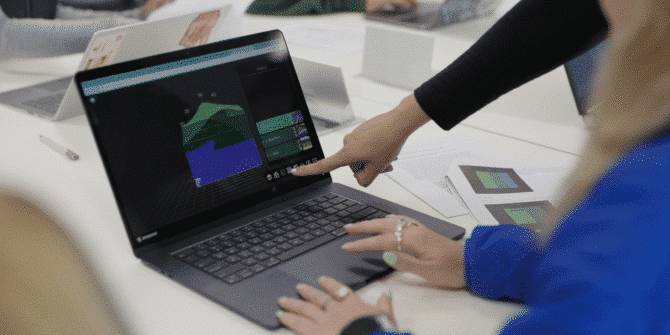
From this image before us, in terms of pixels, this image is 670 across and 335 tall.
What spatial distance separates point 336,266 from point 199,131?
0.98 ft

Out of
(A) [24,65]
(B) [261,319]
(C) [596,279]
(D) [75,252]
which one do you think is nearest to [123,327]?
(D) [75,252]

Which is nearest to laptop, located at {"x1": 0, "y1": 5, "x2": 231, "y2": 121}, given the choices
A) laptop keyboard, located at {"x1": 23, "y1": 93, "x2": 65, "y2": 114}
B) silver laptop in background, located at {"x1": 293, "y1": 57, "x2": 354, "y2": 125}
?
laptop keyboard, located at {"x1": 23, "y1": 93, "x2": 65, "y2": 114}

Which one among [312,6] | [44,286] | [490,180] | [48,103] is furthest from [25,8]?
[44,286]

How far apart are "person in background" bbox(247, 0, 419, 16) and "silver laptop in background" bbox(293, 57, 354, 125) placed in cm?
109

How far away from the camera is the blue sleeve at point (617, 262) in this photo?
347mm

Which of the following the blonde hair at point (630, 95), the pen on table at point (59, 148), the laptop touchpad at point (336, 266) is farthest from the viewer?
the pen on table at point (59, 148)

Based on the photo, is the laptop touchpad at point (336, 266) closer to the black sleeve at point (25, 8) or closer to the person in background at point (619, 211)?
the person in background at point (619, 211)

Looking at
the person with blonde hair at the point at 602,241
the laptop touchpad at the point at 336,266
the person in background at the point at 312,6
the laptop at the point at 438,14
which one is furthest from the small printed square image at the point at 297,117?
the person in background at the point at 312,6

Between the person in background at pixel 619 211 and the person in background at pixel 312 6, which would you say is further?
the person in background at pixel 312 6

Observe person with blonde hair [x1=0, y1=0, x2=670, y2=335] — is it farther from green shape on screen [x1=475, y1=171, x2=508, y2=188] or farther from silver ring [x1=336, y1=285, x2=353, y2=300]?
green shape on screen [x1=475, y1=171, x2=508, y2=188]

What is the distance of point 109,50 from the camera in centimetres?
115

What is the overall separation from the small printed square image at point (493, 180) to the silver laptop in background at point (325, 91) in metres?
0.35

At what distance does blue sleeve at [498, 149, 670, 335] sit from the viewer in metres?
0.35

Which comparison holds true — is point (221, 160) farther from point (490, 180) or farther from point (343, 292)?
point (490, 180)
